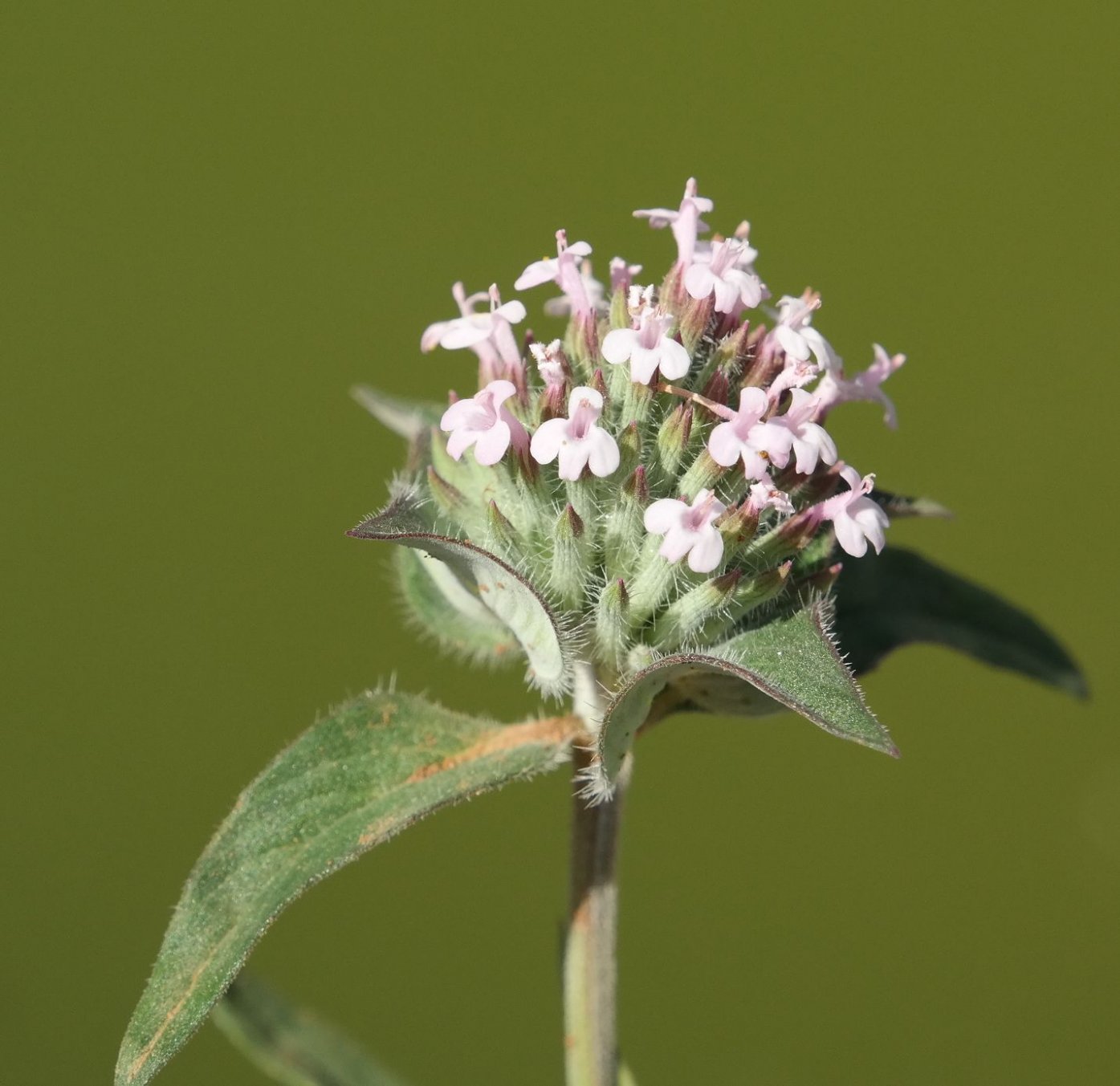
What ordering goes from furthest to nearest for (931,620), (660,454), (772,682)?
(931,620), (660,454), (772,682)

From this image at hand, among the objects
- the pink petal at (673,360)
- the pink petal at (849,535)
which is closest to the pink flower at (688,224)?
the pink petal at (673,360)

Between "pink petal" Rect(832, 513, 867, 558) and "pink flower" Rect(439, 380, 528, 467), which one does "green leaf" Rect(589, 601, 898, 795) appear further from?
"pink flower" Rect(439, 380, 528, 467)

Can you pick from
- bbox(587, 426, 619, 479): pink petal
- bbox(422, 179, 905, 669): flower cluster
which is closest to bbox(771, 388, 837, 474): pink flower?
bbox(422, 179, 905, 669): flower cluster

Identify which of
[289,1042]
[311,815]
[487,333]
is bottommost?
[289,1042]

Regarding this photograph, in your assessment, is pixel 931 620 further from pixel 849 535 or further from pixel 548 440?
pixel 548 440

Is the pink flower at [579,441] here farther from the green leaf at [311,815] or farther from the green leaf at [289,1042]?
the green leaf at [289,1042]

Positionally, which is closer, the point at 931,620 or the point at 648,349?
the point at 648,349

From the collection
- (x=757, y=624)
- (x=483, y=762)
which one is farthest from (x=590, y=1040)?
(x=757, y=624)

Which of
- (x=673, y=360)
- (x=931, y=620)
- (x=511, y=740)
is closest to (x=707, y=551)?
(x=673, y=360)
